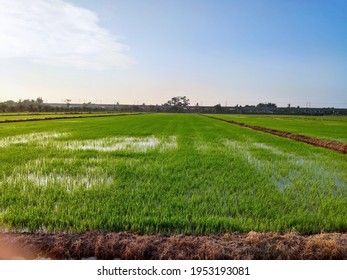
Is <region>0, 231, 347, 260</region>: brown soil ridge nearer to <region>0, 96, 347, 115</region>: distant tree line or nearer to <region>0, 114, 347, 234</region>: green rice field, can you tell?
<region>0, 114, 347, 234</region>: green rice field

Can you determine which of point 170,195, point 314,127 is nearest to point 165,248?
point 170,195

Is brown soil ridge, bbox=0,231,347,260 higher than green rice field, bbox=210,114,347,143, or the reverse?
green rice field, bbox=210,114,347,143

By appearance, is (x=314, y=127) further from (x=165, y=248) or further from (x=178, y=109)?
(x=178, y=109)

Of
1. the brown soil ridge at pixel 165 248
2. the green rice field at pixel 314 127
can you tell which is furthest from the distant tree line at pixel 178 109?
the brown soil ridge at pixel 165 248

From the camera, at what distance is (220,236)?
410 cm

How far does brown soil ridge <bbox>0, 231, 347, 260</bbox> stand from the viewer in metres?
3.63

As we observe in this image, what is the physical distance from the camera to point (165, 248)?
12.0ft

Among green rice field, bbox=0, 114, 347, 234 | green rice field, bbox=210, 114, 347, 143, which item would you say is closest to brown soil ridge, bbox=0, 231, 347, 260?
green rice field, bbox=0, 114, 347, 234

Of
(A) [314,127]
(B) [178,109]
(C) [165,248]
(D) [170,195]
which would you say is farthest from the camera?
(B) [178,109]

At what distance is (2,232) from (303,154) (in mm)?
11973

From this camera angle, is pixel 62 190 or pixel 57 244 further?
pixel 62 190

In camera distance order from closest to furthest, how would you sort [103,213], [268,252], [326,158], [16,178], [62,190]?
1. [268,252]
2. [103,213]
3. [62,190]
4. [16,178]
5. [326,158]
